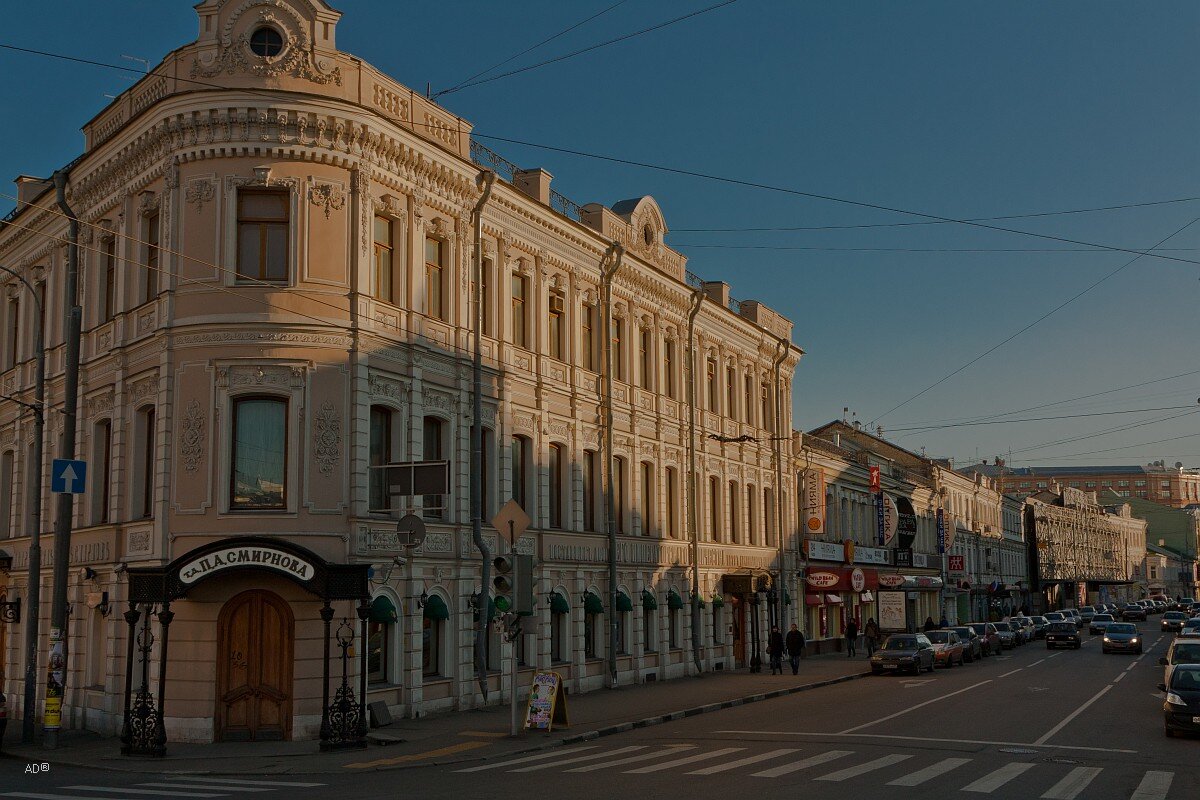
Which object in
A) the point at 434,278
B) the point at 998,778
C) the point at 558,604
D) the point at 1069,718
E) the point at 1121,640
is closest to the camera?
the point at 998,778

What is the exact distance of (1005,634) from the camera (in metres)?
63.0

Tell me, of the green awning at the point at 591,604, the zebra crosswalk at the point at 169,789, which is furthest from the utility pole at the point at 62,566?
the green awning at the point at 591,604

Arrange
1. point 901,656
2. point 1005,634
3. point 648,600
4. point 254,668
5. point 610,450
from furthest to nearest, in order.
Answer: point 1005,634 → point 901,656 → point 648,600 → point 610,450 → point 254,668

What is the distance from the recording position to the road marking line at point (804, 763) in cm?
1758

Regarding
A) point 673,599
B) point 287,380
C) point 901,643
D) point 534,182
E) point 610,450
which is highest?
point 534,182

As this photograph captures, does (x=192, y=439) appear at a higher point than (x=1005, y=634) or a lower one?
higher

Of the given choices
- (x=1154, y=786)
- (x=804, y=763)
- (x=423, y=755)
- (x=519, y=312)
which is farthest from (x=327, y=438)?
(x=1154, y=786)

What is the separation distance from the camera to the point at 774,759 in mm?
19344

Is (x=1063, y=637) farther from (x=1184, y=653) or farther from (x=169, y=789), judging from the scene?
(x=169, y=789)

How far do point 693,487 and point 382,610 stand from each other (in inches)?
713

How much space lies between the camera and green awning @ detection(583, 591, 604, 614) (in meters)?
33.9

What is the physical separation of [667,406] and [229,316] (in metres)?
19.1

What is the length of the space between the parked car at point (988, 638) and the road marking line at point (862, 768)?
3823 cm

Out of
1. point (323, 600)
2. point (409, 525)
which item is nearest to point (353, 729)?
point (323, 600)
